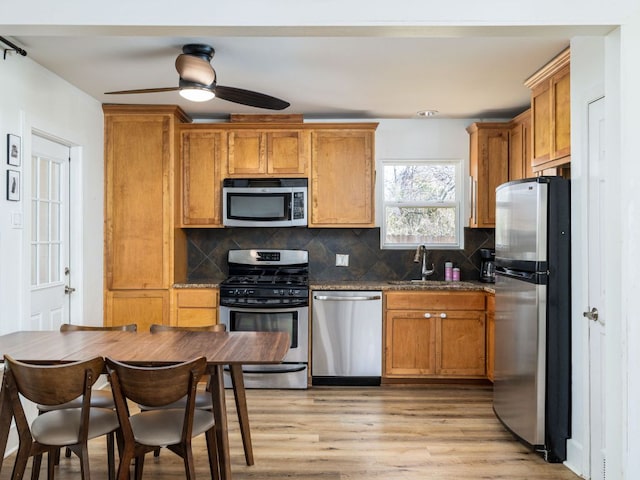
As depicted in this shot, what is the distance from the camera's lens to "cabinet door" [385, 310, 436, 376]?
4.19m

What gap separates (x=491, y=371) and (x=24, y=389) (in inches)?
136

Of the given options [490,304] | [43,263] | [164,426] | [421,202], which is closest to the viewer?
[164,426]

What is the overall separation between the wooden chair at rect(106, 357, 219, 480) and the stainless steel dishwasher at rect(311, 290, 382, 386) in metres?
2.01

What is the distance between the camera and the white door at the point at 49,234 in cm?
328

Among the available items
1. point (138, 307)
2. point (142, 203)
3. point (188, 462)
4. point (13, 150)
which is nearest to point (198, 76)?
point (13, 150)

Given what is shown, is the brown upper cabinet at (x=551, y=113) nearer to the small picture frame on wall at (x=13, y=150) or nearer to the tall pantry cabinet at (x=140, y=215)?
the tall pantry cabinet at (x=140, y=215)

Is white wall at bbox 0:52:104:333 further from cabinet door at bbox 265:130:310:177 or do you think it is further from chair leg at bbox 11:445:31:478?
cabinet door at bbox 265:130:310:177

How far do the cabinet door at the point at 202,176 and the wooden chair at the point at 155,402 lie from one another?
2461 mm

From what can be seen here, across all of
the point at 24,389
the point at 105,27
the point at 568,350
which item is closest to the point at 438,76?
the point at 568,350

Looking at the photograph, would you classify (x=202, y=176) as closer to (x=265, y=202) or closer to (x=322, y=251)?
(x=265, y=202)

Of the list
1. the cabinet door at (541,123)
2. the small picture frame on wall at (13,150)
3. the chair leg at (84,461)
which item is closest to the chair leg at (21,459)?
the chair leg at (84,461)

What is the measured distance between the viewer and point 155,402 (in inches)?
77.9

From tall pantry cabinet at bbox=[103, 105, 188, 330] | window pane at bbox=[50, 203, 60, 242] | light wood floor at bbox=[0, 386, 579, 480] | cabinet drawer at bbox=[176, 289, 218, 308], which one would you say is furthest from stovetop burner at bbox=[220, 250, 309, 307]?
window pane at bbox=[50, 203, 60, 242]

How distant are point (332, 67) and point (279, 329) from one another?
2191mm
